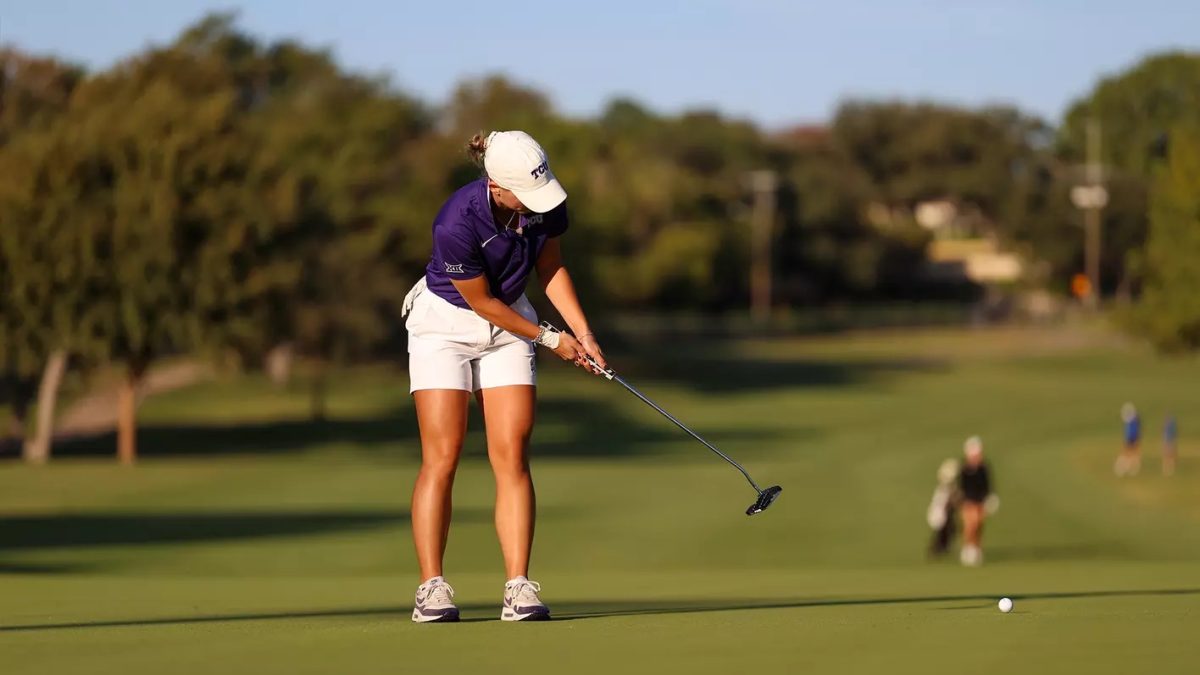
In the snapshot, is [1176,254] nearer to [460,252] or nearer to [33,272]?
[33,272]

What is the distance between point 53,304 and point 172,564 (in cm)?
2013

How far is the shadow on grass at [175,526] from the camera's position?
26.7 metres

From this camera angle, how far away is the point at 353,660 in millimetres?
6395

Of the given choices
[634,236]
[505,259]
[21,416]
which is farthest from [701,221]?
[505,259]

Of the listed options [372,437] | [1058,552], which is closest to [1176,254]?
[1058,552]

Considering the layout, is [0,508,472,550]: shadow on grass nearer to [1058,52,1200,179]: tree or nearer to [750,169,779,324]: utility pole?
[1058,52,1200,179]: tree

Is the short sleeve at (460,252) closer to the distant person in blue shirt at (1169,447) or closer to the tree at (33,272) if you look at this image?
the distant person in blue shirt at (1169,447)

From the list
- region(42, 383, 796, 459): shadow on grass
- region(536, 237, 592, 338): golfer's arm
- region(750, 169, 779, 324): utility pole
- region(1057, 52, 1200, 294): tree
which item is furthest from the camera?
region(750, 169, 779, 324): utility pole

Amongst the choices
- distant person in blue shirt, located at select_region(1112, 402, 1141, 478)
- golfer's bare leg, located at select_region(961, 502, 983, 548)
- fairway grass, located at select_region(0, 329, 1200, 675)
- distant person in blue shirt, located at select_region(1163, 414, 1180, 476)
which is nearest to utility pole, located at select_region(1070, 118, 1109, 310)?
fairway grass, located at select_region(0, 329, 1200, 675)

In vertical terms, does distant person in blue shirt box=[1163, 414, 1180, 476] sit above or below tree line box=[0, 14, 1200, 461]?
below

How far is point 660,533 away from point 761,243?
271ft

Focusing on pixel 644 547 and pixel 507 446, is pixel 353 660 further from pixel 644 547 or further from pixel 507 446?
pixel 644 547

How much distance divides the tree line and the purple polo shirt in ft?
1.83

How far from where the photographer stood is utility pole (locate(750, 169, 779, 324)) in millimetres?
110938
